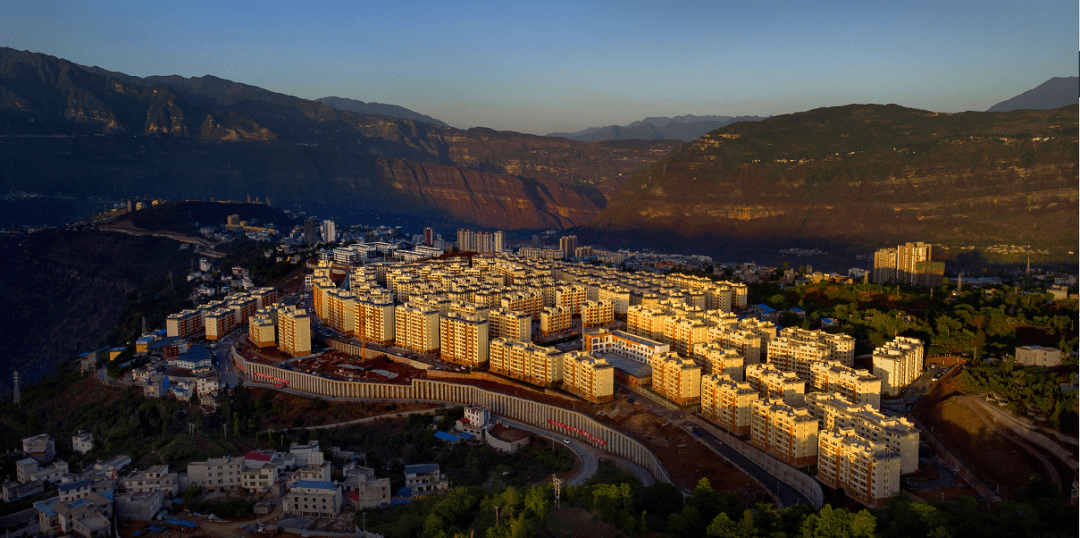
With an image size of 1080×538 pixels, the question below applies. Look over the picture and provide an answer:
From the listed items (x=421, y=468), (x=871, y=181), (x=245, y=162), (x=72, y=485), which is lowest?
(x=421, y=468)

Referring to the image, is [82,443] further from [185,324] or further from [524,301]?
[524,301]

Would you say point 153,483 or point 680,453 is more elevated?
point 153,483

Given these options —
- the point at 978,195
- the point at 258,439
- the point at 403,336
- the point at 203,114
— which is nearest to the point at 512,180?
the point at 203,114

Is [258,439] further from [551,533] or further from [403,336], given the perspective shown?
[551,533]

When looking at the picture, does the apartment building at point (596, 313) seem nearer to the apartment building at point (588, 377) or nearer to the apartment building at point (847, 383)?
the apartment building at point (588, 377)

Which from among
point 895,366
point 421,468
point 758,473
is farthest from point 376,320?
point 895,366

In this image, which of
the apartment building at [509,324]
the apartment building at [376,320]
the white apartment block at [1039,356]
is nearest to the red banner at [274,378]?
the apartment building at [376,320]
